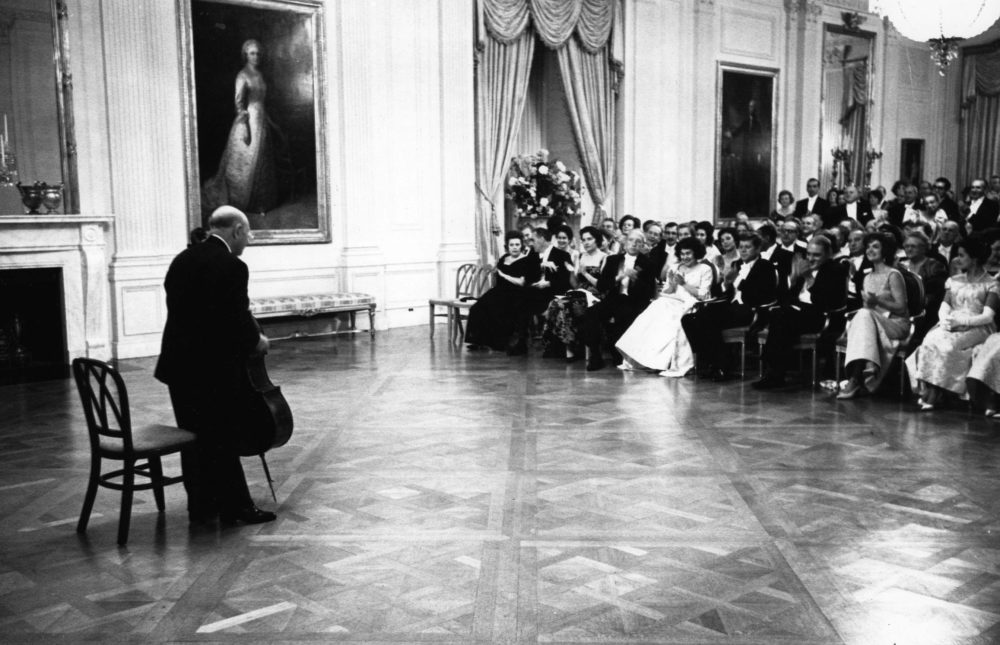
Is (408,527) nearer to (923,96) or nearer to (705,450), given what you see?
(705,450)

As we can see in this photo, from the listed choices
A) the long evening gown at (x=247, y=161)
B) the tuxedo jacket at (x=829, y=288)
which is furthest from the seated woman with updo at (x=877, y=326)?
the long evening gown at (x=247, y=161)

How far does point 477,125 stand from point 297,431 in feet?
24.1

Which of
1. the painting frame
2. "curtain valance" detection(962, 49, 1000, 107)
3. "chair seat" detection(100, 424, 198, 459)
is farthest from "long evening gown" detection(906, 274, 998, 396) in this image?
"curtain valance" detection(962, 49, 1000, 107)

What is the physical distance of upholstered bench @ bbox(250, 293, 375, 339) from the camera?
10656 millimetres

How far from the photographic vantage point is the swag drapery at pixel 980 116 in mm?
18562

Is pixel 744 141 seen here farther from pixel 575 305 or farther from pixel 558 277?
pixel 575 305

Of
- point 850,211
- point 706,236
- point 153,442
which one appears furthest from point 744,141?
Result: point 153,442

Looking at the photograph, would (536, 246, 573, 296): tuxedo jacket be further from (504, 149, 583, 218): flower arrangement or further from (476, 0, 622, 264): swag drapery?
(476, 0, 622, 264): swag drapery

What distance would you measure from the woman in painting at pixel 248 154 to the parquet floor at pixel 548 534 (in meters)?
3.93

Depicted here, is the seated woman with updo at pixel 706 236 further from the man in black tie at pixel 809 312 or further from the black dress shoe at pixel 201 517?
the black dress shoe at pixel 201 517

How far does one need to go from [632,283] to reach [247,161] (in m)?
4.53

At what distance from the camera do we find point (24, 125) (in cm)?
931

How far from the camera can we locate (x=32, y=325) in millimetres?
9242

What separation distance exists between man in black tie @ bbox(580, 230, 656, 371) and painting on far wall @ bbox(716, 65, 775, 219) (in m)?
6.92
